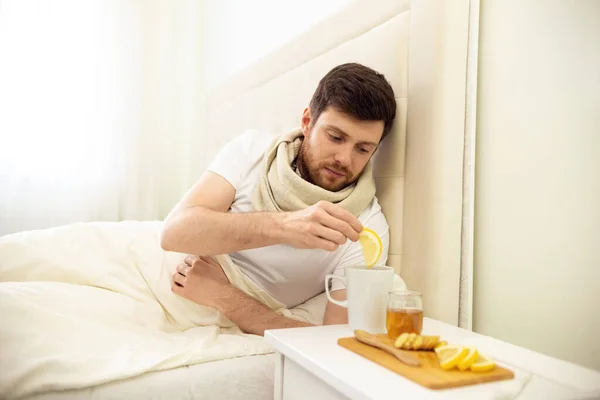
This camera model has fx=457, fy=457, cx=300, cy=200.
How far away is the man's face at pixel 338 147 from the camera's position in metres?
1.15

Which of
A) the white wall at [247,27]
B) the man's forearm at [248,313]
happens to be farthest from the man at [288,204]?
the white wall at [247,27]

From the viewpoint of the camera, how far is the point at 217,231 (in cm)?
104

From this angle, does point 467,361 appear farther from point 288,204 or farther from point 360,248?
point 288,204

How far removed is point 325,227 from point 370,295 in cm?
15

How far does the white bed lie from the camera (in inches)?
34.0

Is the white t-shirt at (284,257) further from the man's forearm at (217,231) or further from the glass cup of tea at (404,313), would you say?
the glass cup of tea at (404,313)

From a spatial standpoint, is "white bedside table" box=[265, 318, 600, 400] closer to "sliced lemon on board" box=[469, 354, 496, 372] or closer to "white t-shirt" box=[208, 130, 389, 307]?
"sliced lemon on board" box=[469, 354, 496, 372]

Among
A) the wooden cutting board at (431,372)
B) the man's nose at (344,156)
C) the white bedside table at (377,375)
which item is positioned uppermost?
the man's nose at (344,156)

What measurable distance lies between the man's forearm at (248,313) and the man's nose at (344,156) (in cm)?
41

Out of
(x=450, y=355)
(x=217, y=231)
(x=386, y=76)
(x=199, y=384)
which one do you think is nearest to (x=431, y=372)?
(x=450, y=355)

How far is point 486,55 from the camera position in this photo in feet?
3.43

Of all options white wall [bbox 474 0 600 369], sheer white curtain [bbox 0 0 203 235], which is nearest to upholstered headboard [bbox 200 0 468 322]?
white wall [bbox 474 0 600 369]

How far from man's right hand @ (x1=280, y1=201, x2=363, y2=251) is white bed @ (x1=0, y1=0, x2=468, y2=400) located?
0.28 metres

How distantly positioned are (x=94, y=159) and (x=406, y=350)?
84.4 inches
